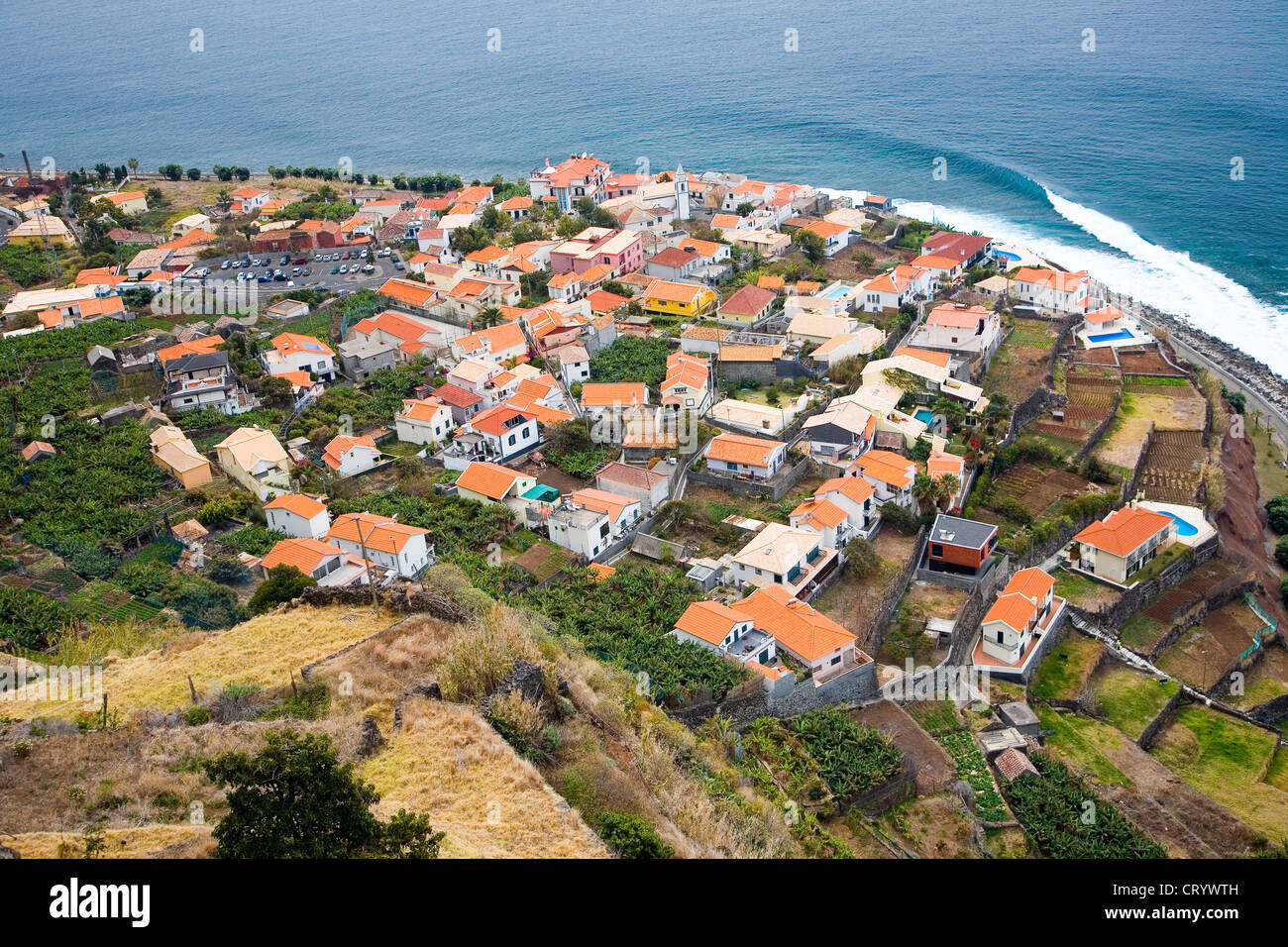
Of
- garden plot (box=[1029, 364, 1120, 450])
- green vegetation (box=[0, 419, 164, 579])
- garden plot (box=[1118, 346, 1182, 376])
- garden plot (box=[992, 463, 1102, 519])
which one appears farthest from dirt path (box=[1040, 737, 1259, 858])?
green vegetation (box=[0, 419, 164, 579])

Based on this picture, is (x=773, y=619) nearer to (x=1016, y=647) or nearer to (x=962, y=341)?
(x=1016, y=647)

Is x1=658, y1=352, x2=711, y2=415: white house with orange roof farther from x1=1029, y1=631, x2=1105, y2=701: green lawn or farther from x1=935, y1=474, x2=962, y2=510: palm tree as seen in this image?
x1=1029, y1=631, x2=1105, y2=701: green lawn

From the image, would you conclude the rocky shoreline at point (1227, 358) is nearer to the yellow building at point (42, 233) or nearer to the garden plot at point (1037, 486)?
the garden plot at point (1037, 486)

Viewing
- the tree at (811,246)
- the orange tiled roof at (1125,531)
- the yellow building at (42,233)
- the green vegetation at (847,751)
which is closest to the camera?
the green vegetation at (847,751)

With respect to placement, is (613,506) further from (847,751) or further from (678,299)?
(678,299)

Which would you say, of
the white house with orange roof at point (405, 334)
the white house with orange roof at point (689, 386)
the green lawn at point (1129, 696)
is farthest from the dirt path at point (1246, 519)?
the white house with orange roof at point (405, 334)

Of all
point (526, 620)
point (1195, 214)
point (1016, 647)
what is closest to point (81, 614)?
point (526, 620)
